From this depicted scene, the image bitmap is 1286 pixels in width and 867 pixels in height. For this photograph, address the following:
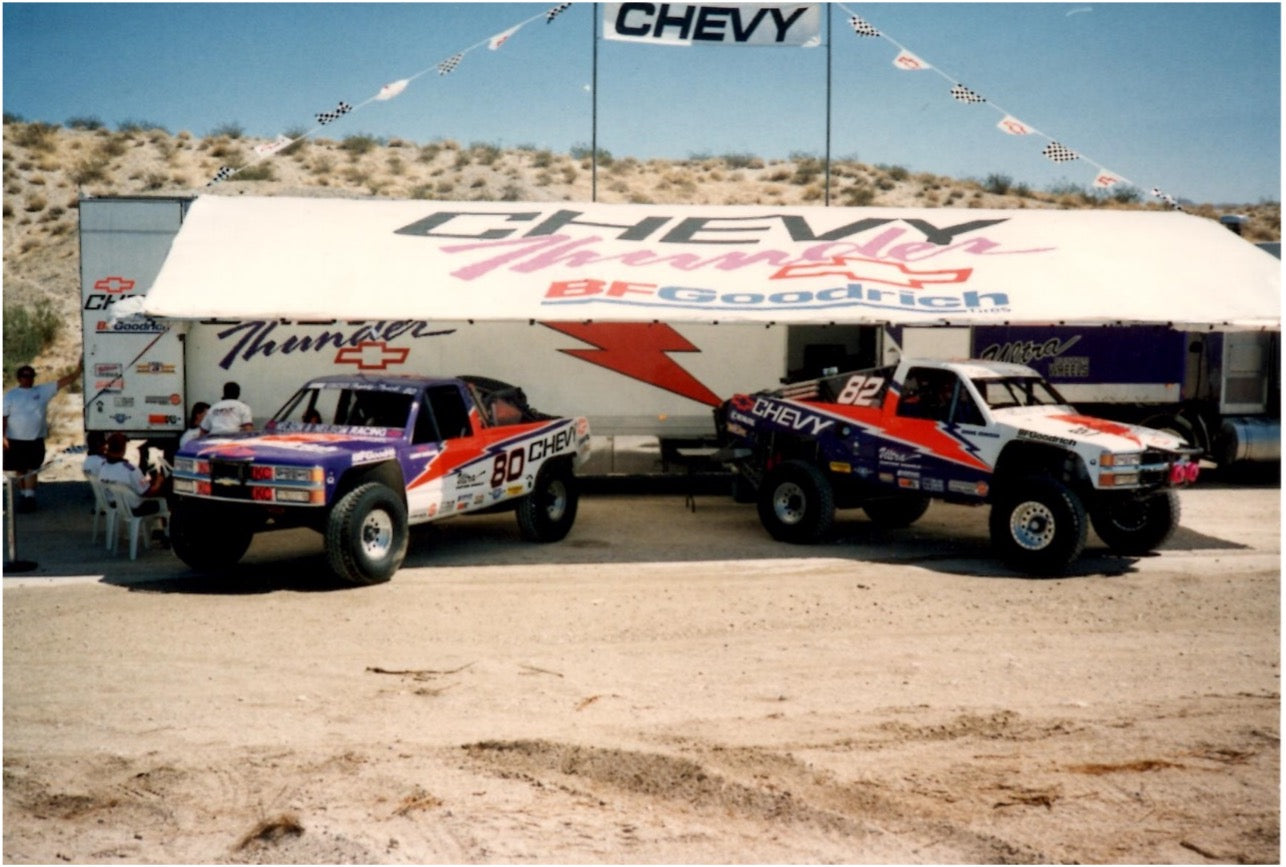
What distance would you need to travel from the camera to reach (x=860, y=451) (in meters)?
12.5

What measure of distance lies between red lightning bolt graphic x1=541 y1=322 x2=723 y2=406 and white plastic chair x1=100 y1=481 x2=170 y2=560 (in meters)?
5.63

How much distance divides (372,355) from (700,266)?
4502mm

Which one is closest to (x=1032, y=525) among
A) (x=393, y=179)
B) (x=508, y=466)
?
(x=508, y=466)

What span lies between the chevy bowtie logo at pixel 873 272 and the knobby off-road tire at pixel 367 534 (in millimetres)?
5156

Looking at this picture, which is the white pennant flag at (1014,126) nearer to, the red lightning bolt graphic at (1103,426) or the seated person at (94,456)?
the red lightning bolt graphic at (1103,426)

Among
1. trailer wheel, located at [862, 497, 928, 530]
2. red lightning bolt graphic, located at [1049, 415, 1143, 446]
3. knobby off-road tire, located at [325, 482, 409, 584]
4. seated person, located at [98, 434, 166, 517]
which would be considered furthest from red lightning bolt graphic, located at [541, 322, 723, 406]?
seated person, located at [98, 434, 166, 517]

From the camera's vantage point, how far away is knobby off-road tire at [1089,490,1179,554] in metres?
12.0

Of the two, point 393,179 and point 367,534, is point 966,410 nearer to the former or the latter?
point 367,534

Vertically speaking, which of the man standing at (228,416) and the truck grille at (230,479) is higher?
the man standing at (228,416)

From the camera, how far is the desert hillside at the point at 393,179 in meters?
38.5

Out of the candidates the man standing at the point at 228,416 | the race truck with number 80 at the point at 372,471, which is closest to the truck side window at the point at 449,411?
the race truck with number 80 at the point at 372,471

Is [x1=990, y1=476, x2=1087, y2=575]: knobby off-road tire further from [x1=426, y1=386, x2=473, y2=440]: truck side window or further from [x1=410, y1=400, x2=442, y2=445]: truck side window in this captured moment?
[x1=410, y1=400, x2=442, y2=445]: truck side window

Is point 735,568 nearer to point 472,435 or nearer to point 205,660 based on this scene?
point 472,435

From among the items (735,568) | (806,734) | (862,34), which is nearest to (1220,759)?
(806,734)
